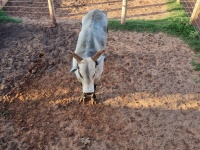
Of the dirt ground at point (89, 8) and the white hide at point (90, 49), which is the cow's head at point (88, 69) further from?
the dirt ground at point (89, 8)

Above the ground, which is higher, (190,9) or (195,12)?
(195,12)

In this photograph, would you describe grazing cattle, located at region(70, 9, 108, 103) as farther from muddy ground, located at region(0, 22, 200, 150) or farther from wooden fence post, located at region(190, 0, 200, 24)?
wooden fence post, located at region(190, 0, 200, 24)

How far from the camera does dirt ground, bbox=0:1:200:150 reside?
19.0ft

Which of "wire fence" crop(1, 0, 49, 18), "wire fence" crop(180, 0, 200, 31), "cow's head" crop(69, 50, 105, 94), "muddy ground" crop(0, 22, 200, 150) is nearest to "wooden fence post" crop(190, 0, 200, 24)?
"wire fence" crop(180, 0, 200, 31)

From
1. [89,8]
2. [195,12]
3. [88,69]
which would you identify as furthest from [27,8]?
[195,12]

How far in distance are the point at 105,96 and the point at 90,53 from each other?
1.33 metres

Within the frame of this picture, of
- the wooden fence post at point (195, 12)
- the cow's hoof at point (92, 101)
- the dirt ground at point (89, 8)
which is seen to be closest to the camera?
the cow's hoof at point (92, 101)

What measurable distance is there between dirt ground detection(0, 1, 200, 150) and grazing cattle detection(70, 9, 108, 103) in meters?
0.76

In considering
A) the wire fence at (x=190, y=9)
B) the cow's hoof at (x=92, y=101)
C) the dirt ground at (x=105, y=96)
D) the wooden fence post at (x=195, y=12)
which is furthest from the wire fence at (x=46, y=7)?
the cow's hoof at (x=92, y=101)

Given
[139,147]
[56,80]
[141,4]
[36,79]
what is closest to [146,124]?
[139,147]

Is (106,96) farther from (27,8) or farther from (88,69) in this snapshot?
(27,8)

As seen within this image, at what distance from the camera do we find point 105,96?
675 centimetres

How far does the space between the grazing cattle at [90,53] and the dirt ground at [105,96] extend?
764mm

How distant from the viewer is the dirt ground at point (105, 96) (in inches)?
228
